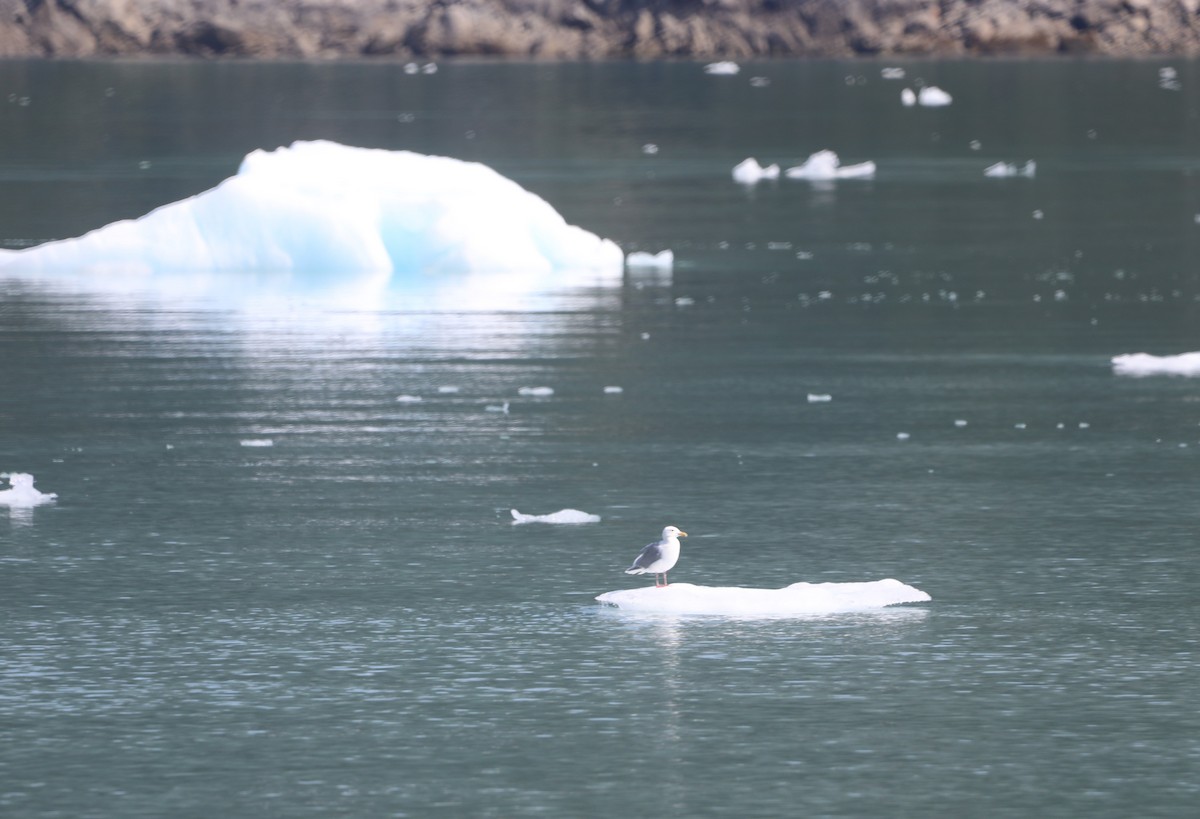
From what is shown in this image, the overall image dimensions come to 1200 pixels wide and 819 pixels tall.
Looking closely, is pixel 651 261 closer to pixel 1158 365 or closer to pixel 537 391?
pixel 1158 365

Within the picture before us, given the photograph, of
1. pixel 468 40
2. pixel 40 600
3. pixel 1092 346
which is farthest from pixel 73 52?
pixel 40 600

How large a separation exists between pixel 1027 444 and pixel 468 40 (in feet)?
348

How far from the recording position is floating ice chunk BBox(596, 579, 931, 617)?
13609 millimetres

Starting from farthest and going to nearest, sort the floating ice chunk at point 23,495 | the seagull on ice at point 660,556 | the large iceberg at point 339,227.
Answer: the large iceberg at point 339,227 < the floating ice chunk at point 23,495 < the seagull on ice at point 660,556

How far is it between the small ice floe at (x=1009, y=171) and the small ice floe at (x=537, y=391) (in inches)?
1246

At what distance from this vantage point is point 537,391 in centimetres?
2172

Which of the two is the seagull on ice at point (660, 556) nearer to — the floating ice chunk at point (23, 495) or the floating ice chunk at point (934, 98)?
the floating ice chunk at point (23, 495)

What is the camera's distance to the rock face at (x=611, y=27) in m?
120

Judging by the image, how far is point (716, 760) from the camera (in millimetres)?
10977

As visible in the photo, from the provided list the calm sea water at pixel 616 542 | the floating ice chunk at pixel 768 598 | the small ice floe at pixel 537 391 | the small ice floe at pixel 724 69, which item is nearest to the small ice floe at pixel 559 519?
the calm sea water at pixel 616 542

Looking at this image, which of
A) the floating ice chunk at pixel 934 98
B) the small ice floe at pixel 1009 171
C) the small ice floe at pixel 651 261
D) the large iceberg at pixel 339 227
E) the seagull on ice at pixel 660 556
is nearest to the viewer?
the seagull on ice at pixel 660 556

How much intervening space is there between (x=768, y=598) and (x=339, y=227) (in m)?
18.7

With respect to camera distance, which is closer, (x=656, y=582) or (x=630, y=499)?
(x=656, y=582)

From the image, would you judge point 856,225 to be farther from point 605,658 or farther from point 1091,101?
point 1091,101
